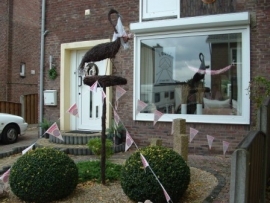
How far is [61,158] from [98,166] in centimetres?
135

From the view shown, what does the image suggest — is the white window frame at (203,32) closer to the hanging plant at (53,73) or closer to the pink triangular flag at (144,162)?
the hanging plant at (53,73)

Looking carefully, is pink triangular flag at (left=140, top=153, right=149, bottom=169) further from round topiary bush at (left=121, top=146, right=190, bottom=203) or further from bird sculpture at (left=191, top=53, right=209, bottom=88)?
bird sculpture at (left=191, top=53, right=209, bottom=88)

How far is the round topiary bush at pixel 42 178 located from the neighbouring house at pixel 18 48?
43.6 feet

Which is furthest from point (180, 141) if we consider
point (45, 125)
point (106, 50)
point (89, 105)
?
point (45, 125)

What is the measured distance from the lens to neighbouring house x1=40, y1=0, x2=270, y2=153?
24.0 feet

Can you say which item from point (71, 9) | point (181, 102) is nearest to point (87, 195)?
point (181, 102)

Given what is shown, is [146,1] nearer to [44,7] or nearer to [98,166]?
[44,7]

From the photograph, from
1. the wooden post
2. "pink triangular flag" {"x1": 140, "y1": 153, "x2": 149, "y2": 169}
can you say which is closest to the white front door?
the wooden post

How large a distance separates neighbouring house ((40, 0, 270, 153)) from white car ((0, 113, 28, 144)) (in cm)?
158

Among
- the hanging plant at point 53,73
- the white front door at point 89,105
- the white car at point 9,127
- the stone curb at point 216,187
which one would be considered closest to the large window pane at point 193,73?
the white front door at point 89,105

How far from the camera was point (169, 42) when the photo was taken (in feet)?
26.8

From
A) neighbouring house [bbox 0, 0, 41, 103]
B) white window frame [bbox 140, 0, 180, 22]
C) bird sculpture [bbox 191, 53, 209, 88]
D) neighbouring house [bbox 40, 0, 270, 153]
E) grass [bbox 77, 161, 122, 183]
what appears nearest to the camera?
grass [bbox 77, 161, 122, 183]

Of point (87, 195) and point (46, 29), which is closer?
point (87, 195)

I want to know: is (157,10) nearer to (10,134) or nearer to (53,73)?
(53,73)
